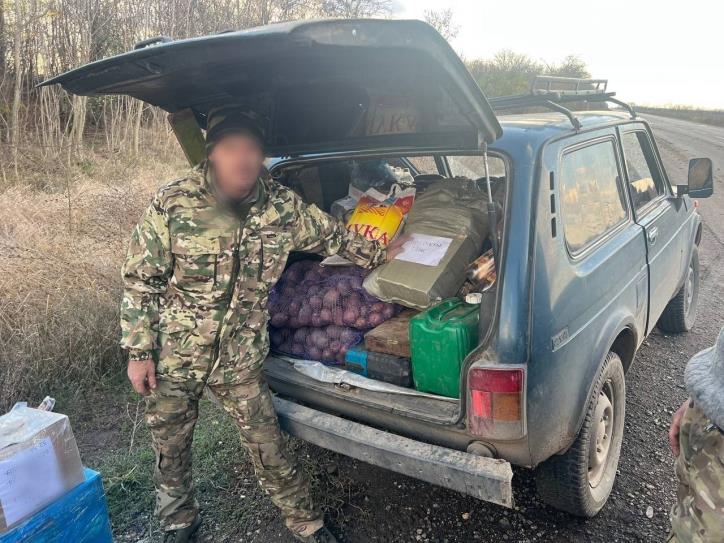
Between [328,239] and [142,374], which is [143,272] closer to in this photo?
[142,374]

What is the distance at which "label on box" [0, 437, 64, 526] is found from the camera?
1.83 meters

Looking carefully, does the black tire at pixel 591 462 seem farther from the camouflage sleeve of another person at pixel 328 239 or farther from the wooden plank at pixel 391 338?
the camouflage sleeve of another person at pixel 328 239

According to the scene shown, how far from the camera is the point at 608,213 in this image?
8.99 ft

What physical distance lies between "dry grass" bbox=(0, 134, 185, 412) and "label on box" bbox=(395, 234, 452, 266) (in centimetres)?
251

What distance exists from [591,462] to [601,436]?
6.3 inches

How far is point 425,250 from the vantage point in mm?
2578

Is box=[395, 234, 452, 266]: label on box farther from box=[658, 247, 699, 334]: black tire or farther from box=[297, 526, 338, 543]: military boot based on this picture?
box=[658, 247, 699, 334]: black tire

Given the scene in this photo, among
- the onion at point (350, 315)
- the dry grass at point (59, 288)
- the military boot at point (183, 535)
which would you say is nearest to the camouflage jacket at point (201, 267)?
the onion at point (350, 315)

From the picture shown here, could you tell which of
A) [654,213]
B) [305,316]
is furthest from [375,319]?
[654,213]

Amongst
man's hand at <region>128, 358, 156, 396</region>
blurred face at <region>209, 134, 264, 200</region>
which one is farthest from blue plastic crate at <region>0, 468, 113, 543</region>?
blurred face at <region>209, 134, 264, 200</region>

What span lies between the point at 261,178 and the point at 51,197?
485 centimetres

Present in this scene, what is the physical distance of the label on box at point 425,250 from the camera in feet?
8.28

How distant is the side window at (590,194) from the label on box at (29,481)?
2232 mm

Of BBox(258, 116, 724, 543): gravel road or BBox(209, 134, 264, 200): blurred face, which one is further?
BBox(258, 116, 724, 543): gravel road
